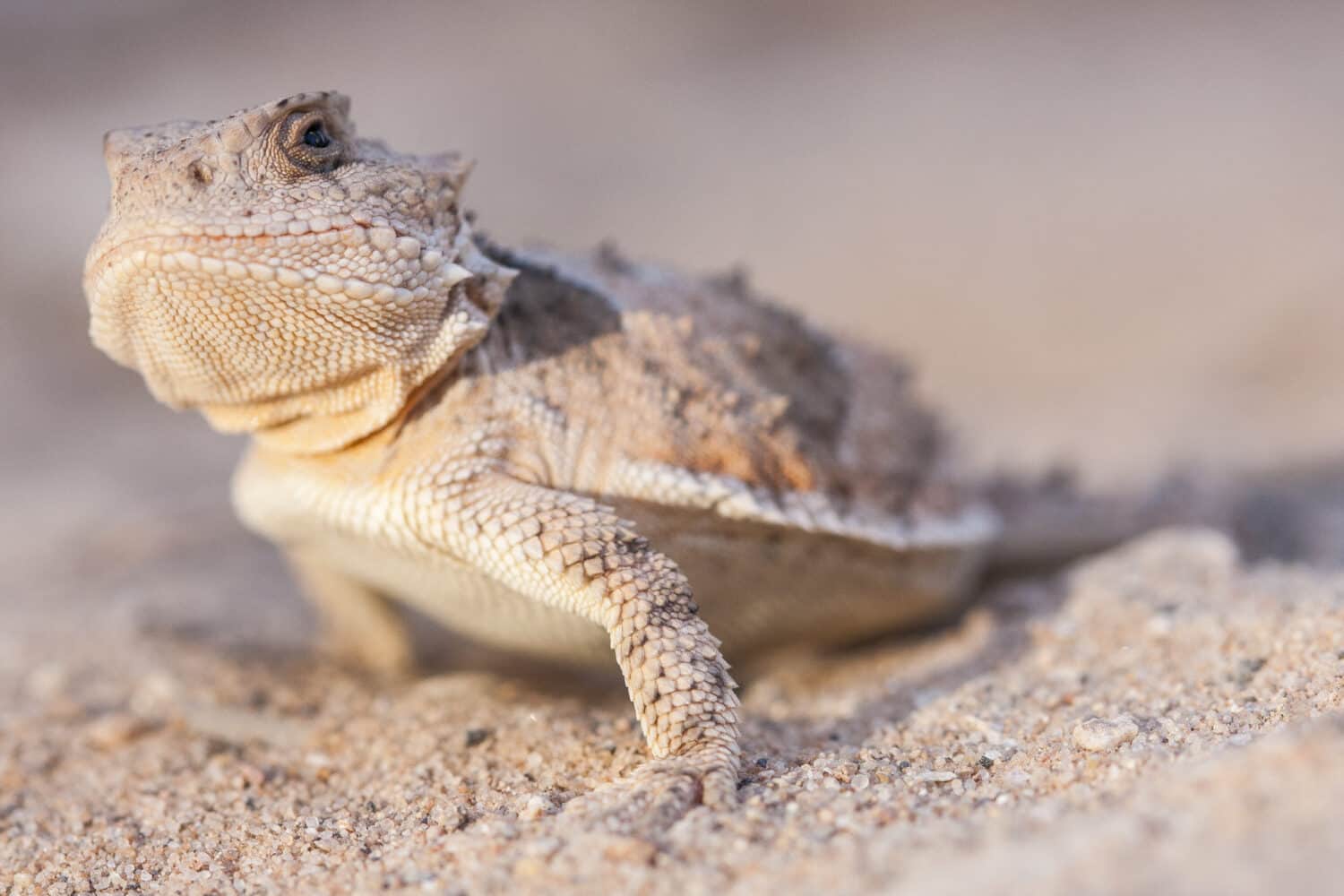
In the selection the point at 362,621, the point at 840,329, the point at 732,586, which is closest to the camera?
the point at 732,586

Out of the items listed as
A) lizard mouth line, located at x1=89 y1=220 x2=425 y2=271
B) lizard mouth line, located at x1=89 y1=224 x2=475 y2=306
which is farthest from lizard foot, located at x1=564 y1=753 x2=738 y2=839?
lizard mouth line, located at x1=89 y1=220 x2=425 y2=271

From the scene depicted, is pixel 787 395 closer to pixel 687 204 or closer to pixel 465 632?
pixel 465 632

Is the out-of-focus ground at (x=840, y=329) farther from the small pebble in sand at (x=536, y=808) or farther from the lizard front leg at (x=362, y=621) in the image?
the lizard front leg at (x=362, y=621)

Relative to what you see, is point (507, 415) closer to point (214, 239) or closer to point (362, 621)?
point (214, 239)

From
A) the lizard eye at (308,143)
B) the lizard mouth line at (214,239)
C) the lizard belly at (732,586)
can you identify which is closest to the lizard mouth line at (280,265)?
the lizard mouth line at (214,239)

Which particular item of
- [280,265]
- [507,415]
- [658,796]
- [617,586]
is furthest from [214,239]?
[658,796]

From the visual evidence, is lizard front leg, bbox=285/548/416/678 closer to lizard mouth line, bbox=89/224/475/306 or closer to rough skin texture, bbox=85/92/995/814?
rough skin texture, bbox=85/92/995/814

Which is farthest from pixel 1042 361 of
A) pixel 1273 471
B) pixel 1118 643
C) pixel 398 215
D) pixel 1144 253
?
pixel 398 215
